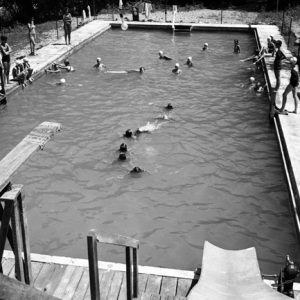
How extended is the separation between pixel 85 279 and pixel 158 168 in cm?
649

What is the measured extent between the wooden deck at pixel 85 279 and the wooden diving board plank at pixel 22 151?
138 inches

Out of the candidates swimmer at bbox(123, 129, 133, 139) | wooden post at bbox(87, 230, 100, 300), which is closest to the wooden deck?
wooden post at bbox(87, 230, 100, 300)

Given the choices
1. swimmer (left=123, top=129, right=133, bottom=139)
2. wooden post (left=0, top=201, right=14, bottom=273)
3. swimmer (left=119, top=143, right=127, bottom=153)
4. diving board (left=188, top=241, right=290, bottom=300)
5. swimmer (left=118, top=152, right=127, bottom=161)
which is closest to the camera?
wooden post (left=0, top=201, right=14, bottom=273)

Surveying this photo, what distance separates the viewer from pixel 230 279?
7.38m

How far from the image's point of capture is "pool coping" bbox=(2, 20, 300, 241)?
1241cm

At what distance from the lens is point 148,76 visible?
78.9ft

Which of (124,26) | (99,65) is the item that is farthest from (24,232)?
(124,26)

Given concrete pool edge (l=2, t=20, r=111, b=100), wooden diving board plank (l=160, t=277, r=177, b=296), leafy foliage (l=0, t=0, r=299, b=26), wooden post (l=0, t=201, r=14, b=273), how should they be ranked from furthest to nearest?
leafy foliage (l=0, t=0, r=299, b=26)
concrete pool edge (l=2, t=20, r=111, b=100)
wooden diving board plank (l=160, t=277, r=177, b=296)
wooden post (l=0, t=201, r=14, b=273)

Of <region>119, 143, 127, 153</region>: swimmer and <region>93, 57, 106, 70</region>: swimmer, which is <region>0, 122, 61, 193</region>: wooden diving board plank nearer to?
<region>119, 143, 127, 153</region>: swimmer

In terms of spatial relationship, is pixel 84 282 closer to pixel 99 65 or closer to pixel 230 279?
pixel 230 279

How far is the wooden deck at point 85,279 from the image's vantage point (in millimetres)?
8008

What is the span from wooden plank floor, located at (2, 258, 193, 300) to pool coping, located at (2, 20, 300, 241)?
3971 millimetres

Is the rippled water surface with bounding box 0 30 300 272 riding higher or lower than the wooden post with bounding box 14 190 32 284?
lower

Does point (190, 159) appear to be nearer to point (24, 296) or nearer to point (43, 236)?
point (43, 236)
